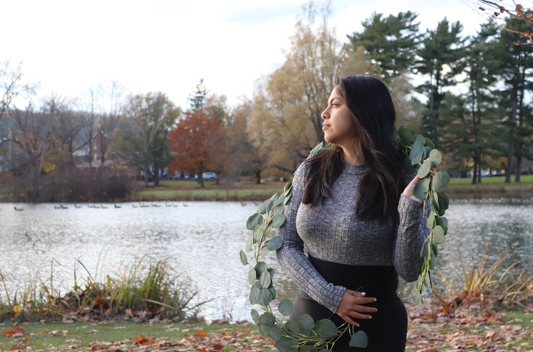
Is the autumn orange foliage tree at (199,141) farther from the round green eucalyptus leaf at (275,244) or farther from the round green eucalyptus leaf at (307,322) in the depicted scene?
the round green eucalyptus leaf at (307,322)

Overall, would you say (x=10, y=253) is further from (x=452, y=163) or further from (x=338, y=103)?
(x=452, y=163)

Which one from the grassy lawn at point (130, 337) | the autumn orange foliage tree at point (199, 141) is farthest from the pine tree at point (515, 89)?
the grassy lawn at point (130, 337)

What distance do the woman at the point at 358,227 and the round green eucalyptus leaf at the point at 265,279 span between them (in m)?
0.08

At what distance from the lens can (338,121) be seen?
200cm

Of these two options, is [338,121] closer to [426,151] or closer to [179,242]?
[426,151]

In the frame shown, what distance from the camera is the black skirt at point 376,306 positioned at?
1.89 m

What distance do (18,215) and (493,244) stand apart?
20386mm

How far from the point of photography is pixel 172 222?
2169 cm

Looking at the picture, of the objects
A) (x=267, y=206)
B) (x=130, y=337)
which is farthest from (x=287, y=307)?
(x=130, y=337)

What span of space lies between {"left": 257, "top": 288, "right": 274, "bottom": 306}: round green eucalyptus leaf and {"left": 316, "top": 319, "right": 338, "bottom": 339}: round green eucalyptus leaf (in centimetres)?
22

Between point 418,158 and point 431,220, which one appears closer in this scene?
point 431,220

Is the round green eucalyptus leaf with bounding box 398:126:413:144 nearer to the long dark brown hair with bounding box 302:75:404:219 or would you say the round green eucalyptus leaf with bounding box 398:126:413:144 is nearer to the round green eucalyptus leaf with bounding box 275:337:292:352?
the long dark brown hair with bounding box 302:75:404:219

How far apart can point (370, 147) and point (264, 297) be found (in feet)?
2.28

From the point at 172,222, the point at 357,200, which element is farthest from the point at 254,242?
the point at 172,222
